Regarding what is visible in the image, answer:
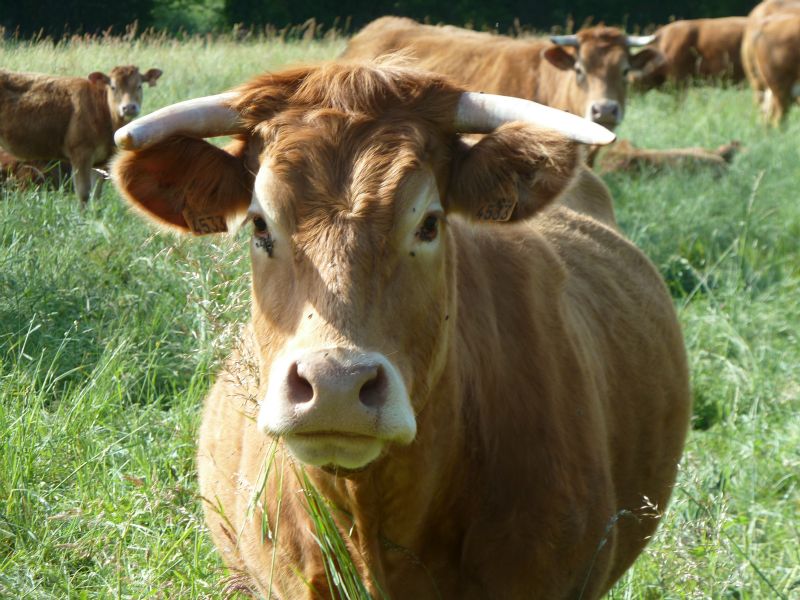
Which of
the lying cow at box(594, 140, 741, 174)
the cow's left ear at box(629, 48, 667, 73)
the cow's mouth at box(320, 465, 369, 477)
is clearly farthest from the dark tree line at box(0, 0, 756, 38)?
the cow's mouth at box(320, 465, 369, 477)

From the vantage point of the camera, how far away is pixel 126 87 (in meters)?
12.7

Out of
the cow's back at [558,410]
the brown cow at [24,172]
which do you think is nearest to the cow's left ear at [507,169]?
the cow's back at [558,410]

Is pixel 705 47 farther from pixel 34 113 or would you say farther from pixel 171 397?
pixel 171 397

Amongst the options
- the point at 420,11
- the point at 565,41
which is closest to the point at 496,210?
the point at 565,41

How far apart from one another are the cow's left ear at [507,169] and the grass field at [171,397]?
808 mm

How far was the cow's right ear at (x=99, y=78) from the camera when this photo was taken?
1266 centimetres

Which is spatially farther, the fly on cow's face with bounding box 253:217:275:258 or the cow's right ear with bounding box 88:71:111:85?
the cow's right ear with bounding box 88:71:111:85

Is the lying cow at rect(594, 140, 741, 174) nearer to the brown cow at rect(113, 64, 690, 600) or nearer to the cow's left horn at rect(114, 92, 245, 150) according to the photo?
the brown cow at rect(113, 64, 690, 600)

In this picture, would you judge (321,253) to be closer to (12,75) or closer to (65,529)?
(65,529)

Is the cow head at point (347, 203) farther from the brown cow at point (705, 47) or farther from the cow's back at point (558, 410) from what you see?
the brown cow at point (705, 47)

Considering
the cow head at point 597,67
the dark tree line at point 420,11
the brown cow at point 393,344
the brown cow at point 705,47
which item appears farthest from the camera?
the dark tree line at point 420,11

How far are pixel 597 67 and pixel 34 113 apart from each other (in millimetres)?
5960

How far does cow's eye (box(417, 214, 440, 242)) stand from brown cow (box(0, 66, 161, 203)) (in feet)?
32.6

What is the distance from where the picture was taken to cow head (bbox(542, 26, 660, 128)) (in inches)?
467
